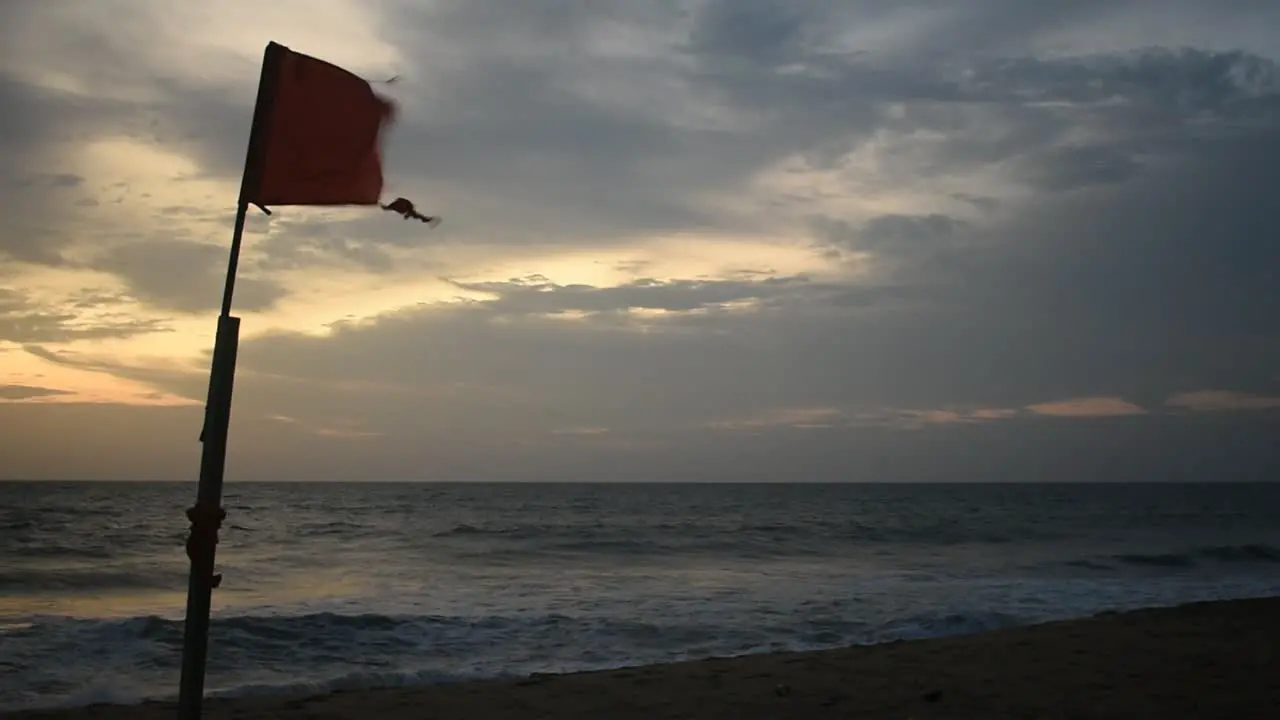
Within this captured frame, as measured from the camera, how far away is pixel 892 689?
977 centimetres

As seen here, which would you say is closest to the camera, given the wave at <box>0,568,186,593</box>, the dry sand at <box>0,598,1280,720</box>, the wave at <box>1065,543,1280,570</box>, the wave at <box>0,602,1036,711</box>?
the dry sand at <box>0,598,1280,720</box>

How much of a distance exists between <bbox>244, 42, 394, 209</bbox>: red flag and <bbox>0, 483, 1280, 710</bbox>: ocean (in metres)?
8.17

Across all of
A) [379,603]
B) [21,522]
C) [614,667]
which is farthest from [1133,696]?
[21,522]

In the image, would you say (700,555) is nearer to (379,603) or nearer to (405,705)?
→ (379,603)

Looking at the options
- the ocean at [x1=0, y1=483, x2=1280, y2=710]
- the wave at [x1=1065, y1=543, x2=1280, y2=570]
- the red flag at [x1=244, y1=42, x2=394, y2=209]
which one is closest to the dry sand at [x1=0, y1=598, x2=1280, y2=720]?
the ocean at [x1=0, y1=483, x2=1280, y2=710]

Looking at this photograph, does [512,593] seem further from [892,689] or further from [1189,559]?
[1189,559]

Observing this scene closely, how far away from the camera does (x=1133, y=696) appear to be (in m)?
9.27

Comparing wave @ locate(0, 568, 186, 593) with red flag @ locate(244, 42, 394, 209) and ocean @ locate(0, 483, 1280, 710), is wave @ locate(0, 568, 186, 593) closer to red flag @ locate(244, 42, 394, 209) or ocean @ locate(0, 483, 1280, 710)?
ocean @ locate(0, 483, 1280, 710)

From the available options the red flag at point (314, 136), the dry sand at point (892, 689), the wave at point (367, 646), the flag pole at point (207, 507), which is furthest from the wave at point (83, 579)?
the red flag at point (314, 136)

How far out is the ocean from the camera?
12.9 metres

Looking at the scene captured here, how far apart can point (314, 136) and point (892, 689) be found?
7.88 m

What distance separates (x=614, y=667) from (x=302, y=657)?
427 centimetres

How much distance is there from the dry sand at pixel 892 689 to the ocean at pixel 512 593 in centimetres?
149

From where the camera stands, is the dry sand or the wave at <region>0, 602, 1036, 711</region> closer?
the dry sand
